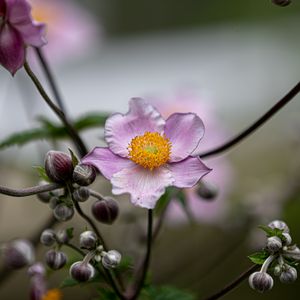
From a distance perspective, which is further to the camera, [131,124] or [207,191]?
[207,191]

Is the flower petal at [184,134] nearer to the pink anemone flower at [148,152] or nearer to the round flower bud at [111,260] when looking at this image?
the pink anemone flower at [148,152]

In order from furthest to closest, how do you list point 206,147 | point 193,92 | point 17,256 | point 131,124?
point 193,92
point 206,147
point 17,256
point 131,124

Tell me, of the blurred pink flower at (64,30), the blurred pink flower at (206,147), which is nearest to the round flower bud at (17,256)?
the blurred pink flower at (206,147)

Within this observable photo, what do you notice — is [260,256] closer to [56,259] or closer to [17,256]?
[56,259]

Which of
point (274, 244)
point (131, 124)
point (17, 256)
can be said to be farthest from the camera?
point (17, 256)

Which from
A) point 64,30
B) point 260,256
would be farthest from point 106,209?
point 64,30

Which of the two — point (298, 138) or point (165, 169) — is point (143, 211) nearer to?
point (298, 138)

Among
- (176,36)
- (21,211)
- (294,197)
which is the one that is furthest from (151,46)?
(294,197)
